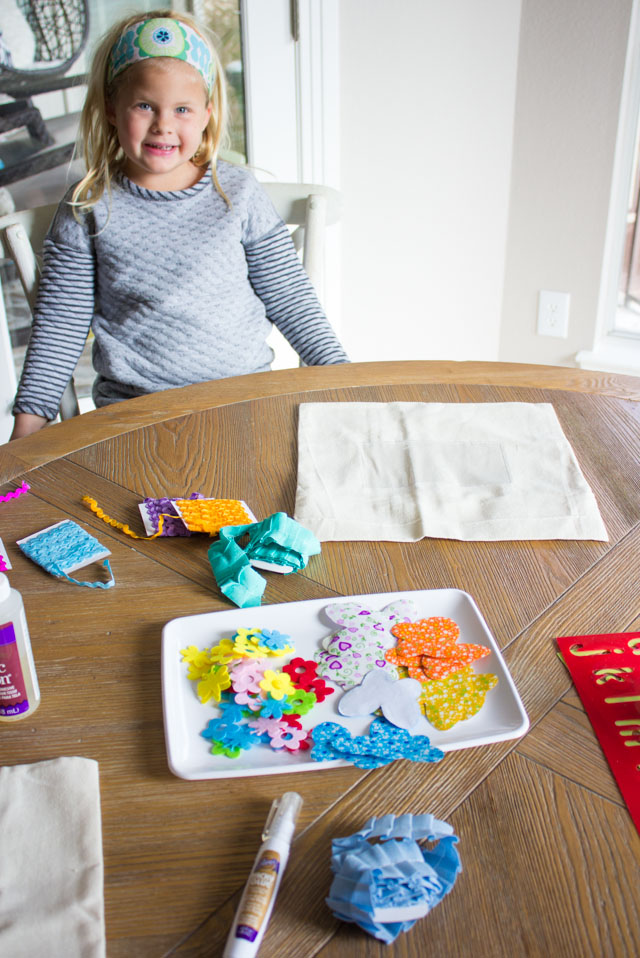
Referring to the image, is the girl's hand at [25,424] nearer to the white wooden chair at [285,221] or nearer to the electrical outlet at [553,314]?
the white wooden chair at [285,221]

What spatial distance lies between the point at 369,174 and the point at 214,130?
0.98m

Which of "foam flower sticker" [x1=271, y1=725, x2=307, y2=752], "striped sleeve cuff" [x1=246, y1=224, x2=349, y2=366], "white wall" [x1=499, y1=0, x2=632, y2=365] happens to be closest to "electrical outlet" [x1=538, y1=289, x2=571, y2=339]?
"white wall" [x1=499, y1=0, x2=632, y2=365]

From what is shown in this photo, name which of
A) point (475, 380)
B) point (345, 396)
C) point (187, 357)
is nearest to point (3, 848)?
point (345, 396)

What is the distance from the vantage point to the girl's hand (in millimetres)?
1352

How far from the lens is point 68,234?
1.37 meters

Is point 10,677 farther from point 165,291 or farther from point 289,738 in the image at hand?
point 165,291

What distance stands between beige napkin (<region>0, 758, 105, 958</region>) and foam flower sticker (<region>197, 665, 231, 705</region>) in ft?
0.33

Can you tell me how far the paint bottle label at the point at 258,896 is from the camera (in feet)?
1.49

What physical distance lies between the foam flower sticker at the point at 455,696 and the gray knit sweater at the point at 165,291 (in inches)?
35.4

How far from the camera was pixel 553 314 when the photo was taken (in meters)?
2.44

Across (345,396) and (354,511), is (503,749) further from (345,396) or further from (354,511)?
(345,396)

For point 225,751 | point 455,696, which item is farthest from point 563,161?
point 225,751

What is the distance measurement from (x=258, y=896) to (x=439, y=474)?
1.87 ft

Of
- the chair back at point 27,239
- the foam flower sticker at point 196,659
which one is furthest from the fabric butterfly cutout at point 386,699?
the chair back at point 27,239
